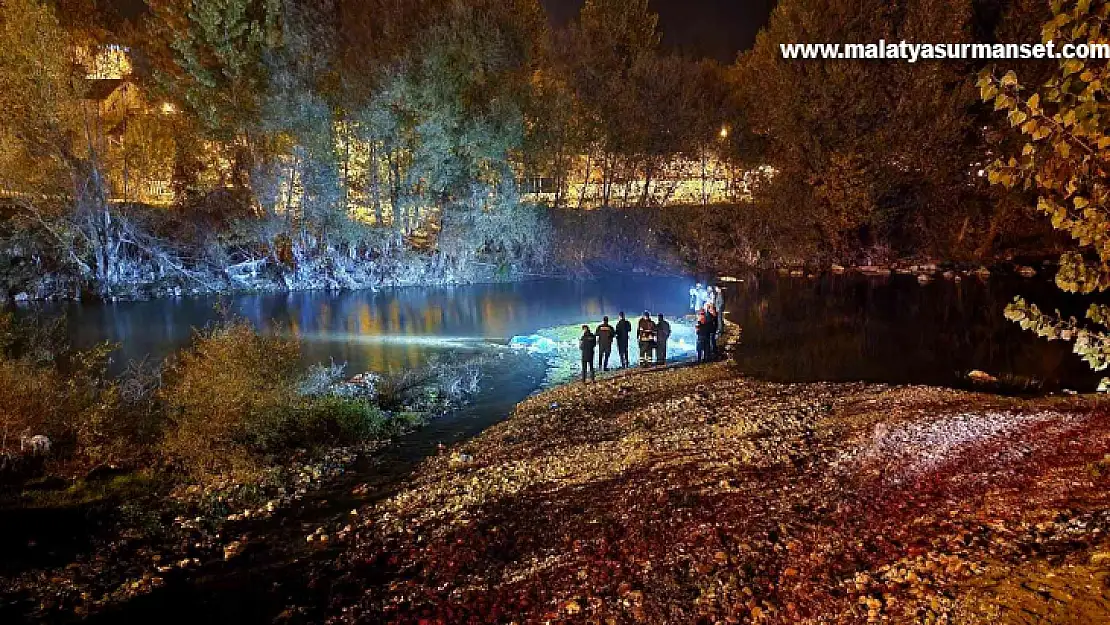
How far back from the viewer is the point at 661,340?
24.9m

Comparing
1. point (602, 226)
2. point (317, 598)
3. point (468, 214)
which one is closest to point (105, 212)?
point (468, 214)

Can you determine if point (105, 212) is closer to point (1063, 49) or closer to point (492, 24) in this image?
point (492, 24)

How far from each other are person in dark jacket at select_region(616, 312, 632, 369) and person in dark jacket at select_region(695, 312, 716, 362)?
2.47m

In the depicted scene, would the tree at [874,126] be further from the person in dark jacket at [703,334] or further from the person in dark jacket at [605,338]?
the person in dark jacket at [605,338]

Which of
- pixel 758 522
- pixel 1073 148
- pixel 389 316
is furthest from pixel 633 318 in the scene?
pixel 1073 148

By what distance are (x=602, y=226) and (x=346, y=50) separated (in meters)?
23.2

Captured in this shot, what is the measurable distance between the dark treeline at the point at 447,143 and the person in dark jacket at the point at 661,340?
28.2 meters

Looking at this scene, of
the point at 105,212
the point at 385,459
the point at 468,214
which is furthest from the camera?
the point at 468,214

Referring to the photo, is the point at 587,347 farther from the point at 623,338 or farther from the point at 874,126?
the point at 874,126

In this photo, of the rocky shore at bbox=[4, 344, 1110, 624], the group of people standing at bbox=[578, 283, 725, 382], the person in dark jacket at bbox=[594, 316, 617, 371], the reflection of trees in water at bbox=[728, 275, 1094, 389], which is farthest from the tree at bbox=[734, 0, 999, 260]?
the rocky shore at bbox=[4, 344, 1110, 624]

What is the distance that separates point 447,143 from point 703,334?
94.8ft

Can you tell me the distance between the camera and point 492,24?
159 feet

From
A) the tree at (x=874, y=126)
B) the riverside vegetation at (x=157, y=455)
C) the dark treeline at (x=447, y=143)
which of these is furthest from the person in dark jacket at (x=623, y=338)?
the tree at (x=874, y=126)

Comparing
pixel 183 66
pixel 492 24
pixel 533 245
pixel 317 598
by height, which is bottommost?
pixel 317 598
